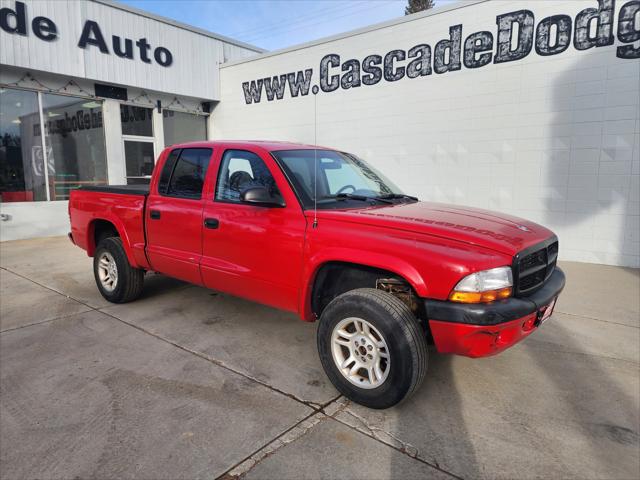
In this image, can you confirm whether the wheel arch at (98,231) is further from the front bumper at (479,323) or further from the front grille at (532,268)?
the front grille at (532,268)

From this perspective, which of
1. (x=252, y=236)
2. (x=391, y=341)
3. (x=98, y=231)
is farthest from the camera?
(x=98, y=231)

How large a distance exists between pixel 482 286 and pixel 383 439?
1.10 meters

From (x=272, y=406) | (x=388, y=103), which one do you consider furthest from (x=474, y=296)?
(x=388, y=103)

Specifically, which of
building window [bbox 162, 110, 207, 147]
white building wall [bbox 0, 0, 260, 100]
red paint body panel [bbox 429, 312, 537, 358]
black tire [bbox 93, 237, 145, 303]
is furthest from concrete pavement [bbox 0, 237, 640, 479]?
building window [bbox 162, 110, 207, 147]

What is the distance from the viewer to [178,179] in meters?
4.39

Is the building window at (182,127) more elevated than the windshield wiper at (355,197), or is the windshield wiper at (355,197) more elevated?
the building window at (182,127)

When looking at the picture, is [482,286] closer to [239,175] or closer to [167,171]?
[239,175]

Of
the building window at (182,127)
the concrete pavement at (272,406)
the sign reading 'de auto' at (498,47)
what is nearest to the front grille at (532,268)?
the concrete pavement at (272,406)

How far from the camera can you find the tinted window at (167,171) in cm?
448

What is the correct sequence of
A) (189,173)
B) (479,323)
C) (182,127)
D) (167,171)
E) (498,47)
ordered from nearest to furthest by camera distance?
(479,323) < (189,173) < (167,171) < (498,47) < (182,127)

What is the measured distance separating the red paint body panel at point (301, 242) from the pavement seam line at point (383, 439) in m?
0.62

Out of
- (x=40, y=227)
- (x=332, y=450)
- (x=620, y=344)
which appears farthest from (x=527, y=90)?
(x=40, y=227)

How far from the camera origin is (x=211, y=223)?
153 inches

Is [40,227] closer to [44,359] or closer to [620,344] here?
[44,359]
